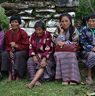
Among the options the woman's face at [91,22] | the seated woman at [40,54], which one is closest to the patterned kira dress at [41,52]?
the seated woman at [40,54]

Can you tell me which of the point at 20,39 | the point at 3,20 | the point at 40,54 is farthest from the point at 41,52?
the point at 3,20

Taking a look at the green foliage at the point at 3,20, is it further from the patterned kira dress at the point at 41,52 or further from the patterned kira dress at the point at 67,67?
the patterned kira dress at the point at 67,67

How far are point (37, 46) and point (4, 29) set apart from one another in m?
1.33

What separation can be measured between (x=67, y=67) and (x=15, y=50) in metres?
1.23

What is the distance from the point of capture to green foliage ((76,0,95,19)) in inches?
355

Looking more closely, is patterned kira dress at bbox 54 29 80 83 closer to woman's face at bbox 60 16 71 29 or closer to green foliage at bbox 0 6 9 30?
woman's face at bbox 60 16 71 29

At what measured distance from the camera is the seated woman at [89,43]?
7.68 metres

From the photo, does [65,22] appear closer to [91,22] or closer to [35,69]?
[91,22]

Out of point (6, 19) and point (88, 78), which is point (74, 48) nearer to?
point (88, 78)

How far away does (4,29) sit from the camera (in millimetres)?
9039

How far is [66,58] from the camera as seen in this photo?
7730 mm

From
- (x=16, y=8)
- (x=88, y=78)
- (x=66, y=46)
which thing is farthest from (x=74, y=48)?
(x=16, y=8)

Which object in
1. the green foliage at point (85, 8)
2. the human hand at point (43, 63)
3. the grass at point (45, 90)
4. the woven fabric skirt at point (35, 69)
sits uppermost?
the green foliage at point (85, 8)

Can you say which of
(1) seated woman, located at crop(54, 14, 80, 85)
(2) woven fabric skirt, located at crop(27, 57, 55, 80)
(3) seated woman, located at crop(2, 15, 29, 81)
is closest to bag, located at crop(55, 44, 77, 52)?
(1) seated woman, located at crop(54, 14, 80, 85)
